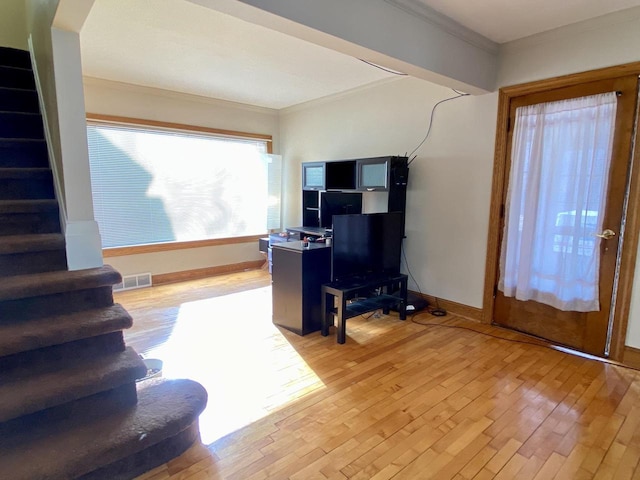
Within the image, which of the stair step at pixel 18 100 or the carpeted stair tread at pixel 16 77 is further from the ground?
the carpeted stair tread at pixel 16 77

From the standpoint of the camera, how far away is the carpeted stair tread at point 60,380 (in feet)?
4.94

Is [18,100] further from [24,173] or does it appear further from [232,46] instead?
[232,46]

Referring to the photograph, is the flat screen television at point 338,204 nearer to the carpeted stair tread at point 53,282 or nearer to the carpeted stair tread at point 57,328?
the carpeted stair tread at point 53,282

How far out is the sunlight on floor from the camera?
2.16 m

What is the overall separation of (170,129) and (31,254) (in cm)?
313

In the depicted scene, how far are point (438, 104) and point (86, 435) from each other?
12.8ft

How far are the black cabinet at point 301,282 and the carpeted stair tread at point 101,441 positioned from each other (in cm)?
144

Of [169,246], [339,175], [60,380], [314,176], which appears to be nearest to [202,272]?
[169,246]

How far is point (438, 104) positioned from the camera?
3.73m

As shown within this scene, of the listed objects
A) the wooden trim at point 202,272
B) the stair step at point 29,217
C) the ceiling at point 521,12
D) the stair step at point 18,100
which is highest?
the ceiling at point 521,12

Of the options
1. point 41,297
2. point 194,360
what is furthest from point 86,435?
point 194,360

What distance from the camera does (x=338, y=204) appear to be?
4.70m

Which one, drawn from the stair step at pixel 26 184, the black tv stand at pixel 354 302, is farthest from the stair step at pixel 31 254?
the black tv stand at pixel 354 302

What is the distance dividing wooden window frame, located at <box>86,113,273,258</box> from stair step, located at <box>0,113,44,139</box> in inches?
60.4
